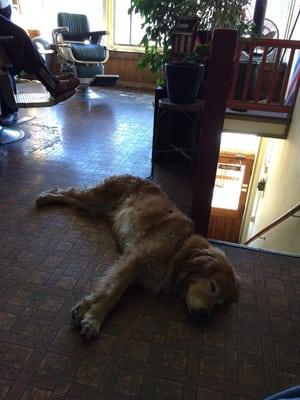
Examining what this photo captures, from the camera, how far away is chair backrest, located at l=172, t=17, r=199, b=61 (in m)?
2.56

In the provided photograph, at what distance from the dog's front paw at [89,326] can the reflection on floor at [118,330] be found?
3 cm

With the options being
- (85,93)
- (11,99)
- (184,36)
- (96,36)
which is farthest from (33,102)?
(96,36)

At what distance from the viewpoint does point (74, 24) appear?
217 inches

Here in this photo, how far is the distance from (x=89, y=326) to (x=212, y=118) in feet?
3.91

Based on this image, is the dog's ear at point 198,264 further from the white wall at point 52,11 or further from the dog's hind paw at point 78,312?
the white wall at point 52,11

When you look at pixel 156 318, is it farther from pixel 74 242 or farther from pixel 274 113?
pixel 274 113

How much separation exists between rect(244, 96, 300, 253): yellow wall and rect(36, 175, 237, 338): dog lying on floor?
1.25 m

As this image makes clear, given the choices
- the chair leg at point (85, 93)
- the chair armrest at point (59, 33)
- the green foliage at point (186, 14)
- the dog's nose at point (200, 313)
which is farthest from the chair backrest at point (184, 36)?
the chair armrest at point (59, 33)

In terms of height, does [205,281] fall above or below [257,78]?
below

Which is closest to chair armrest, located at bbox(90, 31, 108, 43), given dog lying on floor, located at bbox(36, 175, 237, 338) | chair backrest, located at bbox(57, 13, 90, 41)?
chair backrest, located at bbox(57, 13, 90, 41)

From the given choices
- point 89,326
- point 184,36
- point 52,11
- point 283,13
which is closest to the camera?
point 89,326

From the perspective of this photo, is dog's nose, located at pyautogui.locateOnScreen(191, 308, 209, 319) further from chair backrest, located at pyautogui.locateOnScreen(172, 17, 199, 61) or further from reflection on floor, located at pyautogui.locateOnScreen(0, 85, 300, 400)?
chair backrest, located at pyautogui.locateOnScreen(172, 17, 199, 61)

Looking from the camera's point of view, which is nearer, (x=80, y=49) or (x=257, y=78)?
(x=257, y=78)

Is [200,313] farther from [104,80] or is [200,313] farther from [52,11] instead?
[52,11]
